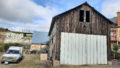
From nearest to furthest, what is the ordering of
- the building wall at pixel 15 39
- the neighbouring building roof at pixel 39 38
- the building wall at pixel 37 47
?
the building wall at pixel 37 47, the neighbouring building roof at pixel 39 38, the building wall at pixel 15 39

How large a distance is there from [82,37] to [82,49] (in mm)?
1541

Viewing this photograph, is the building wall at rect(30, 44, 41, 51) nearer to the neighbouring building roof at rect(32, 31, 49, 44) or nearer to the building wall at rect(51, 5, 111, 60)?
the neighbouring building roof at rect(32, 31, 49, 44)

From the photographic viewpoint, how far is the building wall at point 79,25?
12.7 m

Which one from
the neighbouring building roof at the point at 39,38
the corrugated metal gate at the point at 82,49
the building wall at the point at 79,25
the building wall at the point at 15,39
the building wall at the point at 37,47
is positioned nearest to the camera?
the corrugated metal gate at the point at 82,49

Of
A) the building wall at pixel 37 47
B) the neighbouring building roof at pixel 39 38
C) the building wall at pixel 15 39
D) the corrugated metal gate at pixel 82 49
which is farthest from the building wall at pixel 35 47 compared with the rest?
the corrugated metal gate at pixel 82 49

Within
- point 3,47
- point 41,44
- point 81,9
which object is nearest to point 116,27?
point 81,9

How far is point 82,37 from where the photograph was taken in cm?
1303

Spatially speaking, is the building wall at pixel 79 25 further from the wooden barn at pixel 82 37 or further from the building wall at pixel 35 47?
the building wall at pixel 35 47

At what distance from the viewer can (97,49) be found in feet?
43.3

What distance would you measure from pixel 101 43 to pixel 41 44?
2103 centimetres

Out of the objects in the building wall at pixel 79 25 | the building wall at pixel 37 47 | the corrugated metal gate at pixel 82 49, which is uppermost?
the building wall at pixel 79 25

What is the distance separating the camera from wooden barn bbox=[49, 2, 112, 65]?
1236 centimetres

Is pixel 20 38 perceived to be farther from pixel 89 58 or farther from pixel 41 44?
pixel 89 58

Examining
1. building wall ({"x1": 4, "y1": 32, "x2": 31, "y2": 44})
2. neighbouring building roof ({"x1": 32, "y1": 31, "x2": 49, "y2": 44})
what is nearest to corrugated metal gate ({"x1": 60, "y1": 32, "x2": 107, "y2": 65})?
neighbouring building roof ({"x1": 32, "y1": 31, "x2": 49, "y2": 44})
